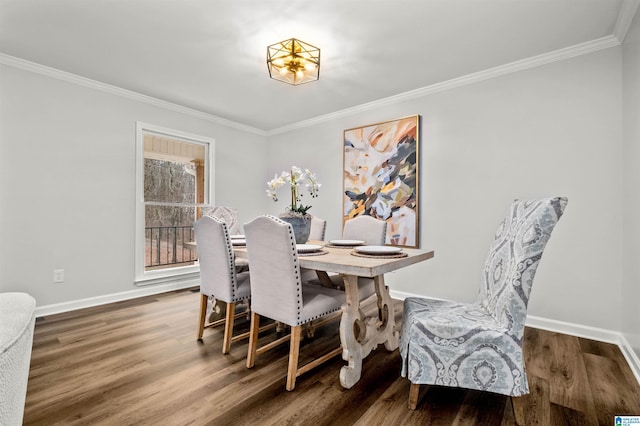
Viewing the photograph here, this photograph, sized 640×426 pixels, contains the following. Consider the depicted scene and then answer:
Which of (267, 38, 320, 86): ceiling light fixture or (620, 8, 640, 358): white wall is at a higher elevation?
(267, 38, 320, 86): ceiling light fixture

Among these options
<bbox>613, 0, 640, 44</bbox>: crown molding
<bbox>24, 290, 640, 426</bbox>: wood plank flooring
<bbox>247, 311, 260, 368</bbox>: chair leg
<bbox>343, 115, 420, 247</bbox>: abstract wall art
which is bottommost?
<bbox>24, 290, 640, 426</bbox>: wood plank flooring

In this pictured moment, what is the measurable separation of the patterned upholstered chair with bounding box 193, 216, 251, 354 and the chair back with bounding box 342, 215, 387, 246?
1.16 meters

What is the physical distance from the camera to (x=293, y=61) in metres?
2.46

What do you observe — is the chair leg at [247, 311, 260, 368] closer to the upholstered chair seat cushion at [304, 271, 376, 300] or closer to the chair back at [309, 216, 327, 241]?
the upholstered chair seat cushion at [304, 271, 376, 300]

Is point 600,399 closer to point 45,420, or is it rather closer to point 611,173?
point 611,173

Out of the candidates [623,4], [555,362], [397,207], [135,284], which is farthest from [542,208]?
[135,284]

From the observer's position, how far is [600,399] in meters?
1.71

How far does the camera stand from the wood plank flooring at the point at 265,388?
5.11 feet

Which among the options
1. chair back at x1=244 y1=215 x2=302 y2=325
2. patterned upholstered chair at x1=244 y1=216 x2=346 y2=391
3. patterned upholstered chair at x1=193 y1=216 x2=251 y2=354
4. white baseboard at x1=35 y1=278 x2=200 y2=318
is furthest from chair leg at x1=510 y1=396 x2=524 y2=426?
white baseboard at x1=35 y1=278 x2=200 y2=318

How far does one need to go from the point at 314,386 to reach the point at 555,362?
1676mm

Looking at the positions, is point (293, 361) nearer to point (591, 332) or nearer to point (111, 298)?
point (591, 332)

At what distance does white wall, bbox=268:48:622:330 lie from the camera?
2.50 metres

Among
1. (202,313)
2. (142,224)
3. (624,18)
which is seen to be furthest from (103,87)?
(624,18)

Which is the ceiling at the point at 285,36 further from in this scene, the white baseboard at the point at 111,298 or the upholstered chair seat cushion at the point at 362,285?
the white baseboard at the point at 111,298
